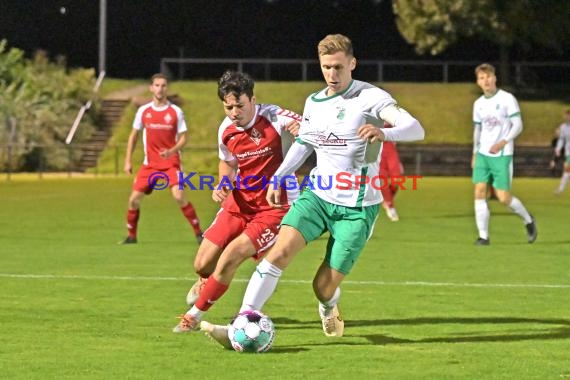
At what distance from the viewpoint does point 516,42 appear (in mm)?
57938

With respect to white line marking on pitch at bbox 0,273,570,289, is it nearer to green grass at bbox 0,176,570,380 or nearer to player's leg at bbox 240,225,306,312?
green grass at bbox 0,176,570,380

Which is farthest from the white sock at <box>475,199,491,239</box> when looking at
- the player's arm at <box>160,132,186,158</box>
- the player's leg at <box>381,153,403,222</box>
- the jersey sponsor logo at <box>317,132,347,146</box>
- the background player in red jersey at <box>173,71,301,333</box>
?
the jersey sponsor logo at <box>317,132,347,146</box>

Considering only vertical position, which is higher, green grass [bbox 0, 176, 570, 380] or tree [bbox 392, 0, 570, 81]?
tree [bbox 392, 0, 570, 81]

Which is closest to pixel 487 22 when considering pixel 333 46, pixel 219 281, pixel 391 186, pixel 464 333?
pixel 391 186

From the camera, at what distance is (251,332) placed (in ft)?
28.6

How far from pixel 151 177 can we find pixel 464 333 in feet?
27.5

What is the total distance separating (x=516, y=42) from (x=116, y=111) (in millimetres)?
17728

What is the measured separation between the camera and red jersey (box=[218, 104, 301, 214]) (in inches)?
397

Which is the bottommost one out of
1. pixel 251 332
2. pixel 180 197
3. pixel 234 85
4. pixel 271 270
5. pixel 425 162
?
pixel 425 162

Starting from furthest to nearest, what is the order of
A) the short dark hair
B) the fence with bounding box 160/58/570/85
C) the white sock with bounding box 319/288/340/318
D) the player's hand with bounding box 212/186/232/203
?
the fence with bounding box 160/58/570/85, the player's hand with bounding box 212/186/232/203, the short dark hair, the white sock with bounding box 319/288/340/318

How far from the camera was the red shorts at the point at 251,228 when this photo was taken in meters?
9.84

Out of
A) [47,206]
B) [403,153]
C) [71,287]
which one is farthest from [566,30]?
[71,287]

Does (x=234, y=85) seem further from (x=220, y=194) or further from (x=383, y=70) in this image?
(x=383, y=70)

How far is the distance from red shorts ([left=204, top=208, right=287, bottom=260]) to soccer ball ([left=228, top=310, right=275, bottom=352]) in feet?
3.56
